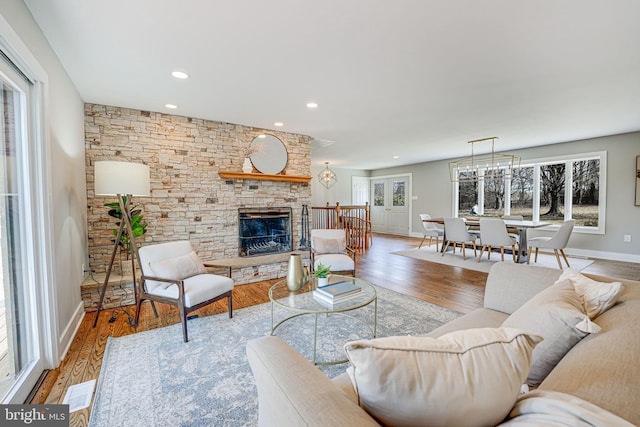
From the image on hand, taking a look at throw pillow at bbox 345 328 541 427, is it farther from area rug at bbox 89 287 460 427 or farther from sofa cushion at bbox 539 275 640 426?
area rug at bbox 89 287 460 427

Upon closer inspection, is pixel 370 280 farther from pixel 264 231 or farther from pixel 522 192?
pixel 522 192

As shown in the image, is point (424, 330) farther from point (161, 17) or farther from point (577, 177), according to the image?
point (577, 177)

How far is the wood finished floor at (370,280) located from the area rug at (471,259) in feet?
0.72

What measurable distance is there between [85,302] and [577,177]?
8452 millimetres

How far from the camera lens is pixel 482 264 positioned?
5254 mm

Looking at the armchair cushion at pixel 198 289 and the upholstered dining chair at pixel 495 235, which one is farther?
the upholstered dining chair at pixel 495 235

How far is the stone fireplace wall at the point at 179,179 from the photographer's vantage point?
3.41 meters

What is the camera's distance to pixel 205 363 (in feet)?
6.82

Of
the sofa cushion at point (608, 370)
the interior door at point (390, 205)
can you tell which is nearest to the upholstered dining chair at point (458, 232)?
the interior door at point (390, 205)

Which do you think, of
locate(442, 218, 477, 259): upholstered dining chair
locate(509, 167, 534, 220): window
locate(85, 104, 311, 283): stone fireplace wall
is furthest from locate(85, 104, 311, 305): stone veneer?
locate(509, 167, 534, 220): window

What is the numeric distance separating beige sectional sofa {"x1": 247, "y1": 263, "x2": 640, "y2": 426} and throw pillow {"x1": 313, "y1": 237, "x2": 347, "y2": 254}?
2.78 m

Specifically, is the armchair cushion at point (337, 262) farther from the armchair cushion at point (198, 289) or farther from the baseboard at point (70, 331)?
the baseboard at point (70, 331)

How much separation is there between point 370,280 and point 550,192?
5.04m

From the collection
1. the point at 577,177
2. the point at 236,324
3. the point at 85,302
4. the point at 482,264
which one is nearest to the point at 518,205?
the point at 577,177
